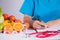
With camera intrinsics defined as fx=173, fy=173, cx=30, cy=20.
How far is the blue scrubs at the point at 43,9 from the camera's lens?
1859 mm

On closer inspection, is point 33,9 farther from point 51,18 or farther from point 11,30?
point 11,30

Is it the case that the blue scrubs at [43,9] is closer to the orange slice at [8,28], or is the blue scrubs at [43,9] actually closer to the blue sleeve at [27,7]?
the blue sleeve at [27,7]

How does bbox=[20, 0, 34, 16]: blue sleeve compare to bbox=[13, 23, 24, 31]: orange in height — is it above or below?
above

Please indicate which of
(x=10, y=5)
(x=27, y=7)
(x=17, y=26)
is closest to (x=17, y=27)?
(x=17, y=26)

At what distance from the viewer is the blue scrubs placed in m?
1.86

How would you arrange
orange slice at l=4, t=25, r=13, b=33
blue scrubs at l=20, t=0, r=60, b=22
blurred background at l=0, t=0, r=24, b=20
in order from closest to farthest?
orange slice at l=4, t=25, r=13, b=33
blue scrubs at l=20, t=0, r=60, b=22
blurred background at l=0, t=0, r=24, b=20

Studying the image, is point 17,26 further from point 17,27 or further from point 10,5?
point 10,5

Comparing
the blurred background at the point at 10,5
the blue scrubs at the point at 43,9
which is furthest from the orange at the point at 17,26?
the blurred background at the point at 10,5

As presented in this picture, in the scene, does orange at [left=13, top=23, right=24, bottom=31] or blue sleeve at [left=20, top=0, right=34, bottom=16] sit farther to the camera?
blue sleeve at [left=20, top=0, right=34, bottom=16]

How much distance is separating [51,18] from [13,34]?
712 millimetres

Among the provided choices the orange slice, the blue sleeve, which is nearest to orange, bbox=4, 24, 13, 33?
the orange slice

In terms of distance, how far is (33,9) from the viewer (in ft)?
6.33

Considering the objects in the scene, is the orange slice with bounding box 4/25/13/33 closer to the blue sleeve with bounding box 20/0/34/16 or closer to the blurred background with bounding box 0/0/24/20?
the blue sleeve with bounding box 20/0/34/16

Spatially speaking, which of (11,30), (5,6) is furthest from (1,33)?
(5,6)
